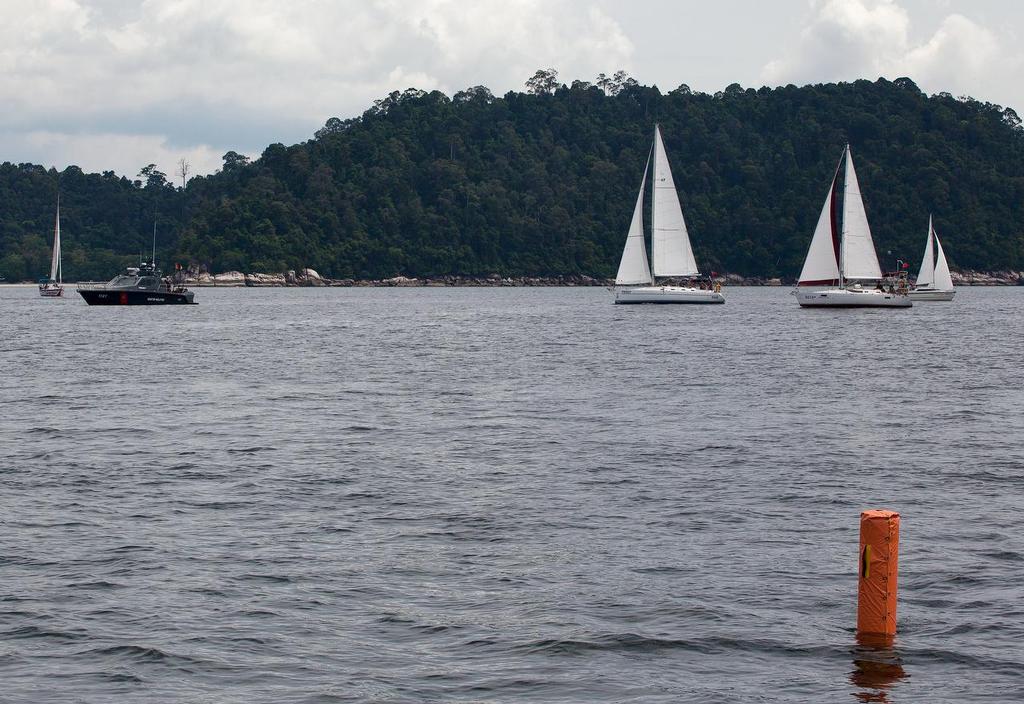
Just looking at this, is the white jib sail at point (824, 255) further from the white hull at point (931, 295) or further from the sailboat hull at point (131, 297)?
the sailboat hull at point (131, 297)

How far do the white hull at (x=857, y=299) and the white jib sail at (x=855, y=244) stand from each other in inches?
74.4

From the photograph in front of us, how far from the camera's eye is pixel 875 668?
15.4 meters

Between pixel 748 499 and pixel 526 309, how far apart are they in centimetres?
13039

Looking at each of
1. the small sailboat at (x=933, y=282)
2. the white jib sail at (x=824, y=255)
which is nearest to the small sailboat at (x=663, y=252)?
the white jib sail at (x=824, y=255)

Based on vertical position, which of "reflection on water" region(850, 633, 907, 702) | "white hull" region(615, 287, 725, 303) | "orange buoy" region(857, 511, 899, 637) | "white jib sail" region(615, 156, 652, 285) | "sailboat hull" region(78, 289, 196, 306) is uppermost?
"white jib sail" region(615, 156, 652, 285)

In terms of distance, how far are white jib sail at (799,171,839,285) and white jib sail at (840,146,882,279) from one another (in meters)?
1.21

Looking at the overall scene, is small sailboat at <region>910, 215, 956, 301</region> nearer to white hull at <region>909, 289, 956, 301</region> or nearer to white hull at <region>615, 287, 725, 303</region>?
white hull at <region>909, 289, 956, 301</region>

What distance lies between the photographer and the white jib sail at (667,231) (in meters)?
126

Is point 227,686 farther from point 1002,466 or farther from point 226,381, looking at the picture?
point 226,381

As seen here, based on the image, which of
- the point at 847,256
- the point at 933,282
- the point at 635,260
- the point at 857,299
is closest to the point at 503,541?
the point at 847,256

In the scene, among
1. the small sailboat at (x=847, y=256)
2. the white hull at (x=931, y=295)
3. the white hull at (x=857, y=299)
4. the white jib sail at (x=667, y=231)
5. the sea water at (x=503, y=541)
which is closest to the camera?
the sea water at (x=503, y=541)

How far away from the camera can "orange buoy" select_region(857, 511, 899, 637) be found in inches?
595

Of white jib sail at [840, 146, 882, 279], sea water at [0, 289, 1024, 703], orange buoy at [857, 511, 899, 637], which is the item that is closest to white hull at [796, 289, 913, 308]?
white jib sail at [840, 146, 882, 279]

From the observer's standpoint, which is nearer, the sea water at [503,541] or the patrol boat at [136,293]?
the sea water at [503,541]
